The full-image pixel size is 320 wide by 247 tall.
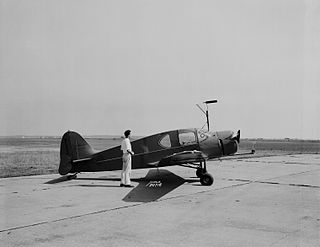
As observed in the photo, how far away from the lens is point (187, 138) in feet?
41.2

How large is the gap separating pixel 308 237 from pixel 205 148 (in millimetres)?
7157

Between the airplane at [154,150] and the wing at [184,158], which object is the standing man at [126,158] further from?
the wing at [184,158]

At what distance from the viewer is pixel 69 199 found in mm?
9023

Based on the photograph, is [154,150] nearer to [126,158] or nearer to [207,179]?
[126,158]

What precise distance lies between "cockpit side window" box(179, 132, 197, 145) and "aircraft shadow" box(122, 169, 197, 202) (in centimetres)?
151

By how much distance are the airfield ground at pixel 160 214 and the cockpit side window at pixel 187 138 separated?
1.58 m

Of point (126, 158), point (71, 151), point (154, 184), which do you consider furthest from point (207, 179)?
point (71, 151)

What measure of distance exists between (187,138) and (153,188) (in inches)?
98.0

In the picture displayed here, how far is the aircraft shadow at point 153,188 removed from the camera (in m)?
9.22

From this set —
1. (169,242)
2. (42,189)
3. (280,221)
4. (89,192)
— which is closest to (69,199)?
(89,192)

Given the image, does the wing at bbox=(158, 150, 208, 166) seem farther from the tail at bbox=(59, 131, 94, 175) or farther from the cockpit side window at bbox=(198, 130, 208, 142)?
the tail at bbox=(59, 131, 94, 175)

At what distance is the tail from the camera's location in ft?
41.3

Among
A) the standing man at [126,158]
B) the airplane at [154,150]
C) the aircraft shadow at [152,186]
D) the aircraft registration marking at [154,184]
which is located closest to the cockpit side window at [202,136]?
the airplane at [154,150]

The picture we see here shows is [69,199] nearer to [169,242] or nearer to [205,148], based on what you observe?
[169,242]
